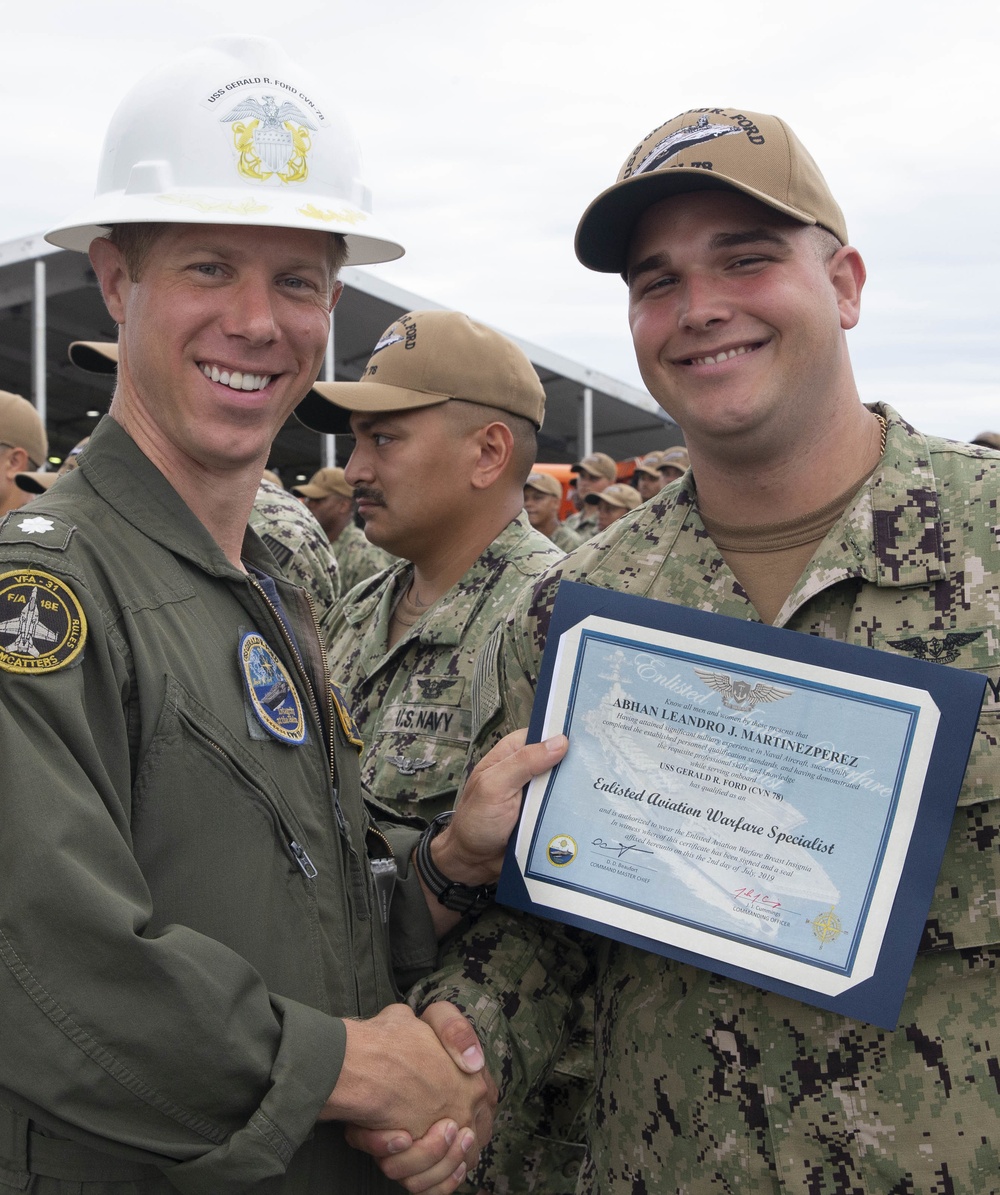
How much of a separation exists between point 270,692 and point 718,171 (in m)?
1.21

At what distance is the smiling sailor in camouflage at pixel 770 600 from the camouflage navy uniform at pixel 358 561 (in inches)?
257

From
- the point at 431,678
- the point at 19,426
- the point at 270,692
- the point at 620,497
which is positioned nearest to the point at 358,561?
the point at 19,426

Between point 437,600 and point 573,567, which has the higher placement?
point 573,567

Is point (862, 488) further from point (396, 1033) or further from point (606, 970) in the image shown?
point (396, 1033)

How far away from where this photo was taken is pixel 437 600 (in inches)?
143

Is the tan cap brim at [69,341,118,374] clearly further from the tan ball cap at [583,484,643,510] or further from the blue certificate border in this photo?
the tan ball cap at [583,484,643,510]

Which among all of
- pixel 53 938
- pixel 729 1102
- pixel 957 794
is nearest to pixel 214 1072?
pixel 53 938

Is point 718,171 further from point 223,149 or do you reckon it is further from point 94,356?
point 94,356

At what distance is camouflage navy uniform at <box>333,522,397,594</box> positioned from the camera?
883 centimetres

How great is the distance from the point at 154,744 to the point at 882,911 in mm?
1133

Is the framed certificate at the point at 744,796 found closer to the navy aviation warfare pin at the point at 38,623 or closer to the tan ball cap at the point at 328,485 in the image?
the navy aviation warfare pin at the point at 38,623

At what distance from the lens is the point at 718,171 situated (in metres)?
1.93

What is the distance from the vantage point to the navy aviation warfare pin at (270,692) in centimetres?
180
